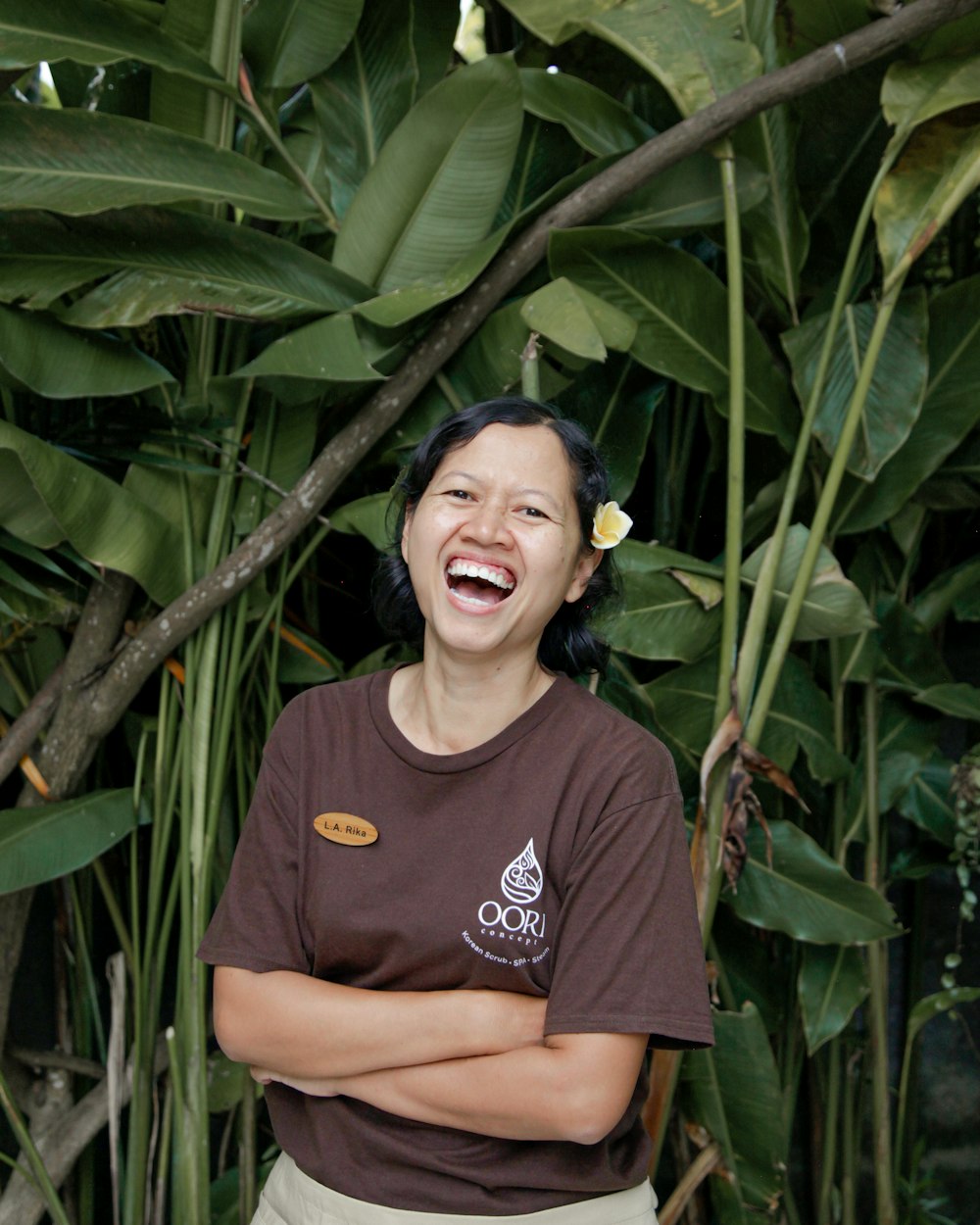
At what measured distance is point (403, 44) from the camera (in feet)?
5.05

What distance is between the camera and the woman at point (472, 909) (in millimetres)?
910

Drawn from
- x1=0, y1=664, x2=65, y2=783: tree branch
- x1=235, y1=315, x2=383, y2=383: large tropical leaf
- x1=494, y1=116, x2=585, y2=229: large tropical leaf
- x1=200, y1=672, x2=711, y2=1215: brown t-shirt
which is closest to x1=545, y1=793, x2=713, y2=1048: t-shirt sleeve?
x1=200, y1=672, x2=711, y2=1215: brown t-shirt

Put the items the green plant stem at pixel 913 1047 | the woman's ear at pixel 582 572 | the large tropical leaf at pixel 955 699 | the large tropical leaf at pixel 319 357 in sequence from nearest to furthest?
1. the woman's ear at pixel 582 572
2. the large tropical leaf at pixel 319 357
3. the large tropical leaf at pixel 955 699
4. the green plant stem at pixel 913 1047

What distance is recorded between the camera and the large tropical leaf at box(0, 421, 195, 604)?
1295 mm

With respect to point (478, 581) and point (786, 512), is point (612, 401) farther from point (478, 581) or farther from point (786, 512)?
point (478, 581)

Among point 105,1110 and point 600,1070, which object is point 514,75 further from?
point 105,1110

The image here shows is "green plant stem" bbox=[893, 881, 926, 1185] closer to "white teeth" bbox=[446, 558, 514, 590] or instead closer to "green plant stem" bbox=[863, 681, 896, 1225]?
"green plant stem" bbox=[863, 681, 896, 1225]

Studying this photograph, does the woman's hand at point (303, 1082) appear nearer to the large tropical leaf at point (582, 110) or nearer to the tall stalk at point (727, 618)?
the tall stalk at point (727, 618)

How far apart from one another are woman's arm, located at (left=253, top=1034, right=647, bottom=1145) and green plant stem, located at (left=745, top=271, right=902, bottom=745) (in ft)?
1.99

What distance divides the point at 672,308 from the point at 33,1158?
4.55 ft

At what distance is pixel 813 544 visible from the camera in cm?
143

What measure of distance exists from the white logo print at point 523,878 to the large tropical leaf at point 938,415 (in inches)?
34.6

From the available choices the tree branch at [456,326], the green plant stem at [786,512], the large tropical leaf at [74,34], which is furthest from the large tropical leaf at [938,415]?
the large tropical leaf at [74,34]

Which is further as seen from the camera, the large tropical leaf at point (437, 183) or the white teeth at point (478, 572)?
the large tropical leaf at point (437, 183)
